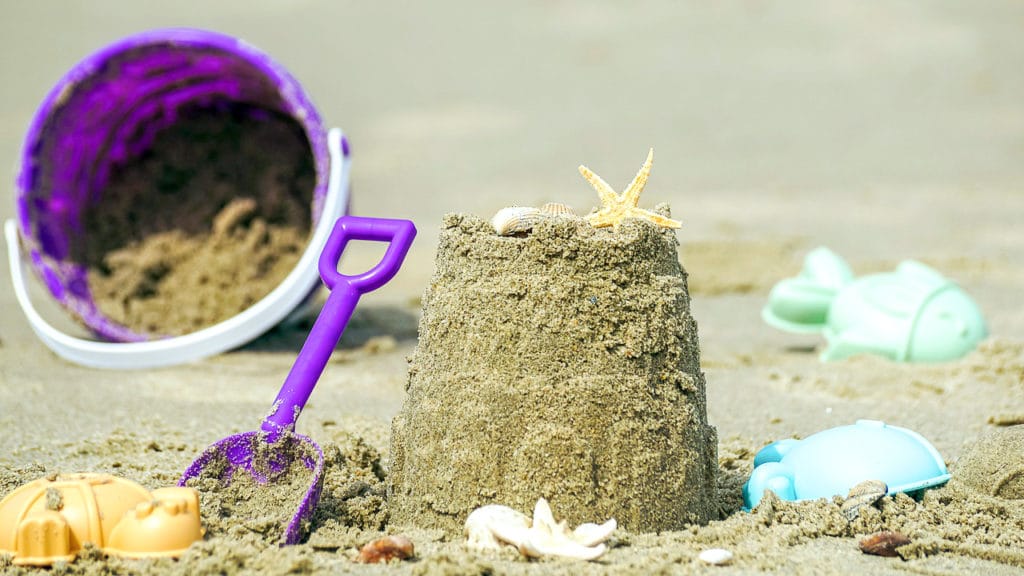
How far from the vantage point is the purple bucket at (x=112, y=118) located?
5.24 meters

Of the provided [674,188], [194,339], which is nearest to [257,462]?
[194,339]

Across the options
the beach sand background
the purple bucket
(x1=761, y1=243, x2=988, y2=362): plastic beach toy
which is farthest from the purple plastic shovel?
(x1=761, y1=243, x2=988, y2=362): plastic beach toy

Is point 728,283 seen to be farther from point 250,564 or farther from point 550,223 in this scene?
point 250,564

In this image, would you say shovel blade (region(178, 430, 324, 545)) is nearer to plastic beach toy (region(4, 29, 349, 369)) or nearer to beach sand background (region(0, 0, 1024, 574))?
beach sand background (region(0, 0, 1024, 574))

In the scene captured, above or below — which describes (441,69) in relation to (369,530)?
above

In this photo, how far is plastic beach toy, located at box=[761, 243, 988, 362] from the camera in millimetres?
4711

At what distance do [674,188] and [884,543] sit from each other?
8.34 metres

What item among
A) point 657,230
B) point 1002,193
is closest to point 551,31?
point 1002,193

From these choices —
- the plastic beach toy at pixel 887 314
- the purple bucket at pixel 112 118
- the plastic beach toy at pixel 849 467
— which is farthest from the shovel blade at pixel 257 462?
the plastic beach toy at pixel 887 314

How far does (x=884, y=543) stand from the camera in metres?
2.35

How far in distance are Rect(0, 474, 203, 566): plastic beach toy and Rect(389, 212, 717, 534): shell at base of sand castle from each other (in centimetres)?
56

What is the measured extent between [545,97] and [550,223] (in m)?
11.7

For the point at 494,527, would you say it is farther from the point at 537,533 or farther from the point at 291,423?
the point at 291,423

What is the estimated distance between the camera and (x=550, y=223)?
237 cm
